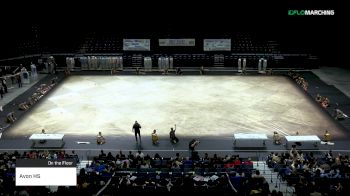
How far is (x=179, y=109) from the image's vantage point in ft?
115

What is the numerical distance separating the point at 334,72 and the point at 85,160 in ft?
104

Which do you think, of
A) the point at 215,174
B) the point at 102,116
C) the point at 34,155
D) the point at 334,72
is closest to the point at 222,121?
the point at 102,116

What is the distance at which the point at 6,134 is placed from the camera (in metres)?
30.1

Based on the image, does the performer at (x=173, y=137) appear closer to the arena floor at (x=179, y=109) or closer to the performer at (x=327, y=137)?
the arena floor at (x=179, y=109)

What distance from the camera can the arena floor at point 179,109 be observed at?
31094 millimetres

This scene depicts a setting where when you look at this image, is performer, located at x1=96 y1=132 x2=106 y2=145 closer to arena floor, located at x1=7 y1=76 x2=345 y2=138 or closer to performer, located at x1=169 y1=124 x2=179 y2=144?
arena floor, located at x1=7 y1=76 x2=345 y2=138

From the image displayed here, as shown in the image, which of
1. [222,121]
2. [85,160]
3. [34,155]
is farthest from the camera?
[222,121]

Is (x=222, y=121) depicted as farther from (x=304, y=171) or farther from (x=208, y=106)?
(x=304, y=171)

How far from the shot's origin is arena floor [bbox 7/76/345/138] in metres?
31.1
